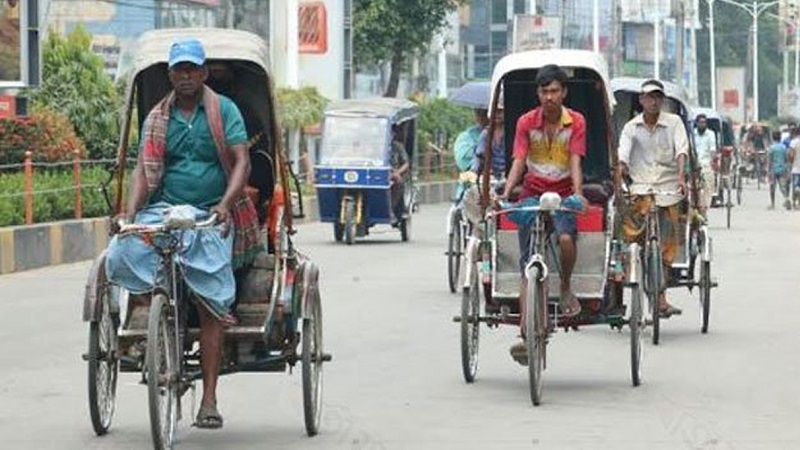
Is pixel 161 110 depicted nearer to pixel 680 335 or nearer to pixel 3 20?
pixel 680 335

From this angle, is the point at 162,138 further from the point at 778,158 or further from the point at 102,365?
the point at 778,158

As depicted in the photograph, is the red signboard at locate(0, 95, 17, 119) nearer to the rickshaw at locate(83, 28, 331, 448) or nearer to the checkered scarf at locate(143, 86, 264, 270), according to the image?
the rickshaw at locate(83, 28, 331, 448)

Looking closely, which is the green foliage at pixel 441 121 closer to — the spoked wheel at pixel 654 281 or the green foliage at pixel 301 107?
the green foliage at pixel 301 107

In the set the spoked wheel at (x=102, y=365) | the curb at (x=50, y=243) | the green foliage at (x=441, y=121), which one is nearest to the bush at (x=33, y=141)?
the curb at (x=50, y=243)

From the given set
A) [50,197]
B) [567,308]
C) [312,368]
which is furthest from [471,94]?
[312,368]

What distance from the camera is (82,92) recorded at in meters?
33.3

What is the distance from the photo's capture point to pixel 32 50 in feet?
93.6

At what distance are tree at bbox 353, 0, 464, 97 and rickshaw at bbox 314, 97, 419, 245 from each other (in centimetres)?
2547

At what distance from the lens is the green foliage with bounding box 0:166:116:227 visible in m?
24.4

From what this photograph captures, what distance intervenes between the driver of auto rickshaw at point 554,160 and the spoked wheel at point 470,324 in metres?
0.31

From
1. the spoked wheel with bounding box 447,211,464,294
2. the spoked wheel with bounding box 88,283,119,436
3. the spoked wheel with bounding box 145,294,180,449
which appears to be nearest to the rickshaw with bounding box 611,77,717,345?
the spoked wheel with bounding box 447,211,464,294

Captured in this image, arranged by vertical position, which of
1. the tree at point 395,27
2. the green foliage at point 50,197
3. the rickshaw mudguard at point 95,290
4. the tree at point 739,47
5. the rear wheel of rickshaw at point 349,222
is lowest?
the rickshaw mudguard at point 95,290

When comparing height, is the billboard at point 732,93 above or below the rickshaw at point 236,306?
above

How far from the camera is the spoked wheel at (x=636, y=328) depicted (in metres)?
12.4
